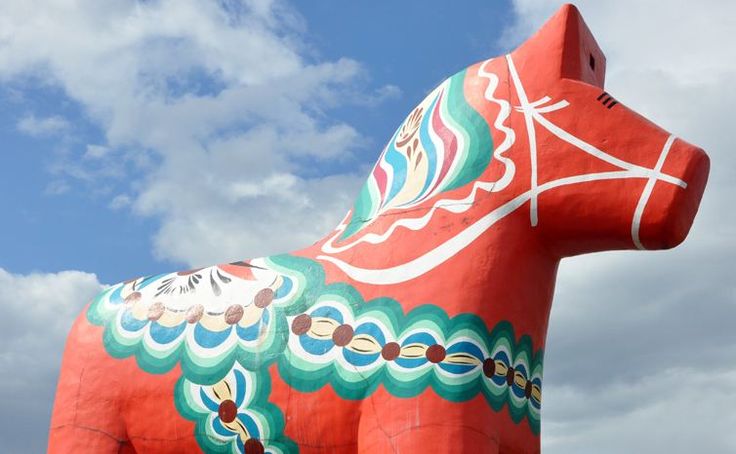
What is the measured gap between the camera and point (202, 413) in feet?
26.6

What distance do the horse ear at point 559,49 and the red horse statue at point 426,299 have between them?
14mm

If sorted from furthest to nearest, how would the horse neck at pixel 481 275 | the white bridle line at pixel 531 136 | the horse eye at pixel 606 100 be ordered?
the horse eye at pixel 606 100 < the white bridle line at pixel 531 136 < the horse neck at pixel 481 275

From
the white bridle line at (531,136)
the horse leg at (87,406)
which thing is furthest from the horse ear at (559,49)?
the horse leg at (87,406)

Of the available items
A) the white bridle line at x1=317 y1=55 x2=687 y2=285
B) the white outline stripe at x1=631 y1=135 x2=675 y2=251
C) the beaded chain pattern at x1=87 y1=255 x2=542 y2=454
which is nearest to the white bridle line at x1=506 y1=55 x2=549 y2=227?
the white bridle line at x1=317 y1=55 x2=687 y2=285

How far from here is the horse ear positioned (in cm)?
820

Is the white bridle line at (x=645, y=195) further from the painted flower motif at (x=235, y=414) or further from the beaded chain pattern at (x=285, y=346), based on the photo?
the painted flower motif at (x=235, y=414)

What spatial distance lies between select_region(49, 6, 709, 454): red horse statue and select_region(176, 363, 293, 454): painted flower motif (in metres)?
0.01

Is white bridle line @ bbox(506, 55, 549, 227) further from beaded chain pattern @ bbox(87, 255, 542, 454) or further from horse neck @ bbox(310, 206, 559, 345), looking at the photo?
beaded chain pattern @ bbox(87, 255, 542, 454)

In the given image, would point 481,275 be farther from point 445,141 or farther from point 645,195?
point 645,195

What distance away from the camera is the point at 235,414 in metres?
8.02

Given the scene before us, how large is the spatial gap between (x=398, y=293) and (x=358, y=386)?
73 cm

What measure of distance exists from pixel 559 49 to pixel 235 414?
12.3 feet

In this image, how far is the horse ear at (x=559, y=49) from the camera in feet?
26.9

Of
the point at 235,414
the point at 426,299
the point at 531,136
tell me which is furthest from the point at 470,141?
the point at 235,414
